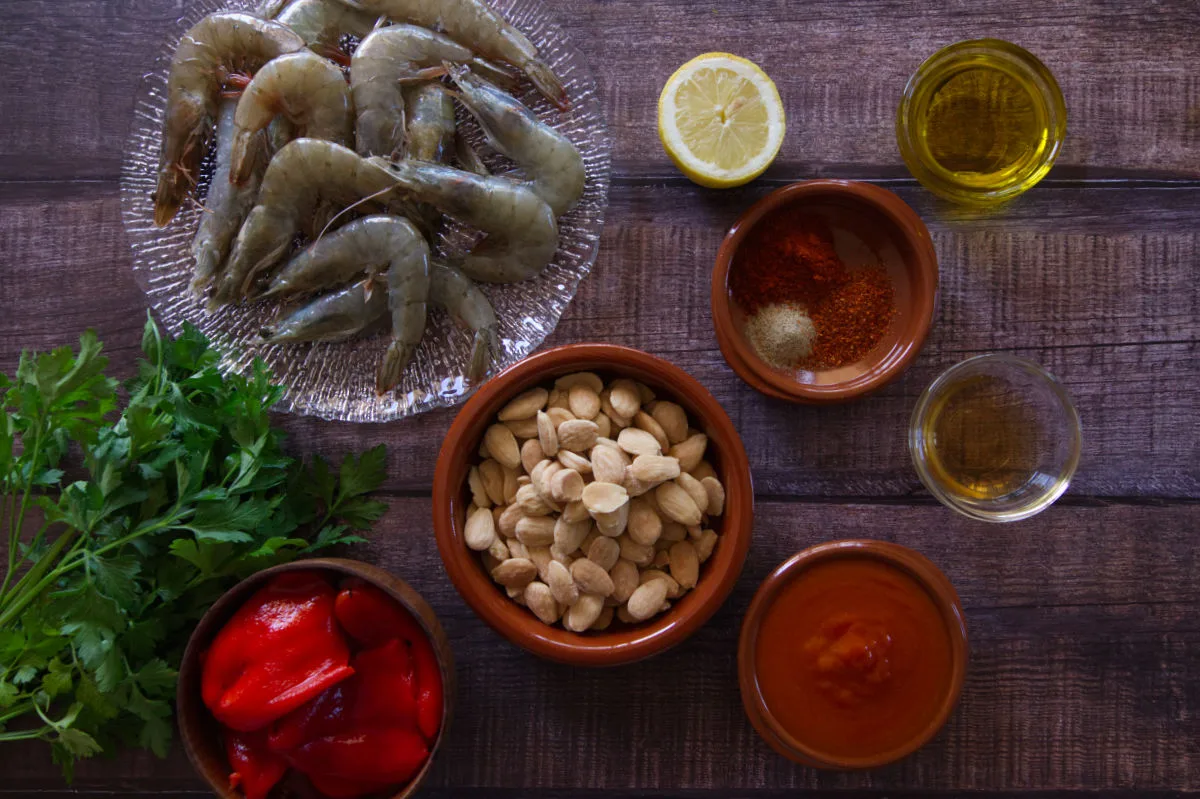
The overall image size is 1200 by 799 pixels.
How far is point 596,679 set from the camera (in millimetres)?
1339

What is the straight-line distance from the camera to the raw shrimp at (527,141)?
1.27m

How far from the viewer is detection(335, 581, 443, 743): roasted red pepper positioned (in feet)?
3.72

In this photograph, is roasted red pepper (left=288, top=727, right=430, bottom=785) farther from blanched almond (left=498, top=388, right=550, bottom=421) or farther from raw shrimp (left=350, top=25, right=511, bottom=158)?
raw shrimp (left=350, top=25, right=511, bottom=158)

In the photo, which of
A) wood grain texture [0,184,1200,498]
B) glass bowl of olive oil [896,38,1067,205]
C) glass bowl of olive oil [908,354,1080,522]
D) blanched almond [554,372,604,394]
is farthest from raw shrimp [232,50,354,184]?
glass bowl of olive oil [908,354,1080,522]

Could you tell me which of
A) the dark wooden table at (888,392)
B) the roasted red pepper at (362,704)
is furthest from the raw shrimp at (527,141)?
the roasted red pepper at (362,704)

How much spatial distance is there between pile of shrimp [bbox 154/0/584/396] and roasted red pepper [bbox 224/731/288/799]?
501 millimetres

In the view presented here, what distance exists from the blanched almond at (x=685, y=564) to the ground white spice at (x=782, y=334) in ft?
1.00

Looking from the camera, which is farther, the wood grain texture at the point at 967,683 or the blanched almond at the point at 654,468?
the wood grain texture at the point at 967,683

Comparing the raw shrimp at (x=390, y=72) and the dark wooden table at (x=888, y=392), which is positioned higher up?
the raw shrimp at (x=390, y=72)

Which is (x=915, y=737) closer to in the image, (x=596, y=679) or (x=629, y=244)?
(x=596, y=679)

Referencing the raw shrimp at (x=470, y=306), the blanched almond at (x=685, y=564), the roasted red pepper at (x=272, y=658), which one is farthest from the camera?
the raw shrimp at (x=470, y=306)

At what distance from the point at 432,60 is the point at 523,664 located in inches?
34.9

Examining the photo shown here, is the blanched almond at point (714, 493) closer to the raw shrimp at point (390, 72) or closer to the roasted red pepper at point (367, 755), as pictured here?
the roasted red pepper at point (367, 755)

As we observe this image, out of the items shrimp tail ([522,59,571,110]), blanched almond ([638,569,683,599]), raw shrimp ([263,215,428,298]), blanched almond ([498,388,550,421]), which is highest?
shrimp tail ([522,59,571,110])
